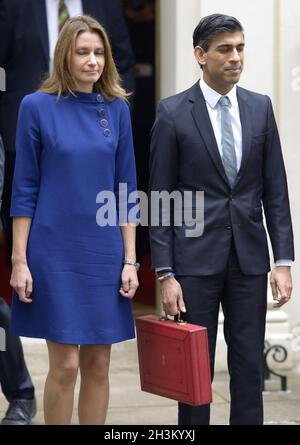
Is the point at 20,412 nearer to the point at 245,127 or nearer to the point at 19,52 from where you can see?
the point at 245,127

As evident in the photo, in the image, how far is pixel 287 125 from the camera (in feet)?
22.7

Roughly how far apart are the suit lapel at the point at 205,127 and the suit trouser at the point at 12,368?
5.02 feet

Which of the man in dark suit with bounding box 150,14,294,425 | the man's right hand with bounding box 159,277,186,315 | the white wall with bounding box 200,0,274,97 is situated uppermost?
the white wall with bounding box 200,0,274,97

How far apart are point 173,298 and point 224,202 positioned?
45 centimetres

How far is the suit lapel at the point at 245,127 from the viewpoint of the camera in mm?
4672

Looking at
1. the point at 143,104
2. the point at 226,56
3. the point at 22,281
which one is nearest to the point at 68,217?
the point at 22,281

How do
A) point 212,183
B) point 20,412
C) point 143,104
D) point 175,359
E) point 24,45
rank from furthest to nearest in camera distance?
point 143,104, point 24,45, point 20,412, point 212,183, point 175,359

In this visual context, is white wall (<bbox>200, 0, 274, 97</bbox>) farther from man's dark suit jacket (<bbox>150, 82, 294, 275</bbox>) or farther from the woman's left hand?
the woman's left hand

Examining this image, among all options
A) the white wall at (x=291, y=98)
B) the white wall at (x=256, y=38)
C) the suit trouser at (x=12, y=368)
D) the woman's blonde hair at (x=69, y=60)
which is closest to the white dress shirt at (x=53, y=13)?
A: the white wall at (x=256, y=38)

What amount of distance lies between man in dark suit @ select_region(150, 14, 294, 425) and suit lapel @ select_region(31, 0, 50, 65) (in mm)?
2135

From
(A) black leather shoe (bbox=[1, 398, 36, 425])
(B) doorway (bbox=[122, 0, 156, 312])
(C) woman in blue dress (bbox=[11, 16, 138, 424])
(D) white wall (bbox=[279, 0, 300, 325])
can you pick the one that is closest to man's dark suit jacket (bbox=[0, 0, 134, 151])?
(D) white wall (bbox=[279, 0, 300, 325])

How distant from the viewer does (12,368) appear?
5.67m

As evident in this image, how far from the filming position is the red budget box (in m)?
4.49
